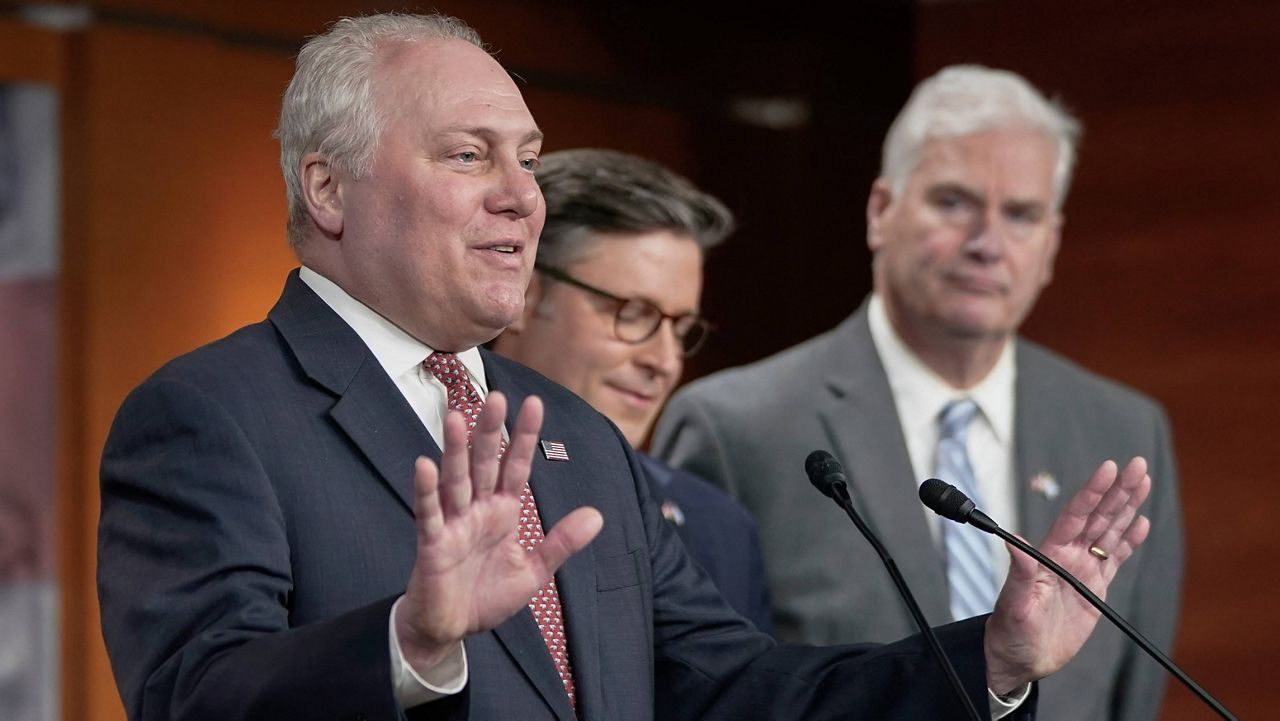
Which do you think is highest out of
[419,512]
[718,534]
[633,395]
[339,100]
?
[339,100]

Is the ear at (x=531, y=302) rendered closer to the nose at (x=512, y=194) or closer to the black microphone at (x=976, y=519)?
the nose at (x=512, y=194)

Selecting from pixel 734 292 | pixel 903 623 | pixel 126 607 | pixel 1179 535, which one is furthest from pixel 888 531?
pixel 734 292

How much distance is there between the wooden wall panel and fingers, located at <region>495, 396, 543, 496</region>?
4012 millimetres

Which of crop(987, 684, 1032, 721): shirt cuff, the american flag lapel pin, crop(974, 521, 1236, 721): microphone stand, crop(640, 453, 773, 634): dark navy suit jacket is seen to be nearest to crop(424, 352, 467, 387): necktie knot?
the american flag lapel pin

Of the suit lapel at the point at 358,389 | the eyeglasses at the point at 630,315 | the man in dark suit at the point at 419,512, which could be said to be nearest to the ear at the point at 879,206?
the eyeglasses at the point at 630,315

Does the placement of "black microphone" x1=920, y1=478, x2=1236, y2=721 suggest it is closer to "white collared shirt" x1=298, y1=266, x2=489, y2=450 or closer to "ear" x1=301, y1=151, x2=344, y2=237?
"white collared shirt" x1=298, y1=266, x2=489, y2=450

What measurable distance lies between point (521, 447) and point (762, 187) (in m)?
4.34

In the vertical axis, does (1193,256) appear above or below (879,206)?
below

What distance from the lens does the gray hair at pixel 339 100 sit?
2.12 meters

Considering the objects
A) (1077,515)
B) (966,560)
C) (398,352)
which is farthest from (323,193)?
(966,560)

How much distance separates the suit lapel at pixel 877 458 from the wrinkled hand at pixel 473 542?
5.61 ft

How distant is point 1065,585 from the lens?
2074 millimetres

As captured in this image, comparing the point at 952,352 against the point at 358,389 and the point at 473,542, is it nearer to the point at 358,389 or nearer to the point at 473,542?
the point at 358,389

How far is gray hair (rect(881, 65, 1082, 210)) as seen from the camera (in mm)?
3699
